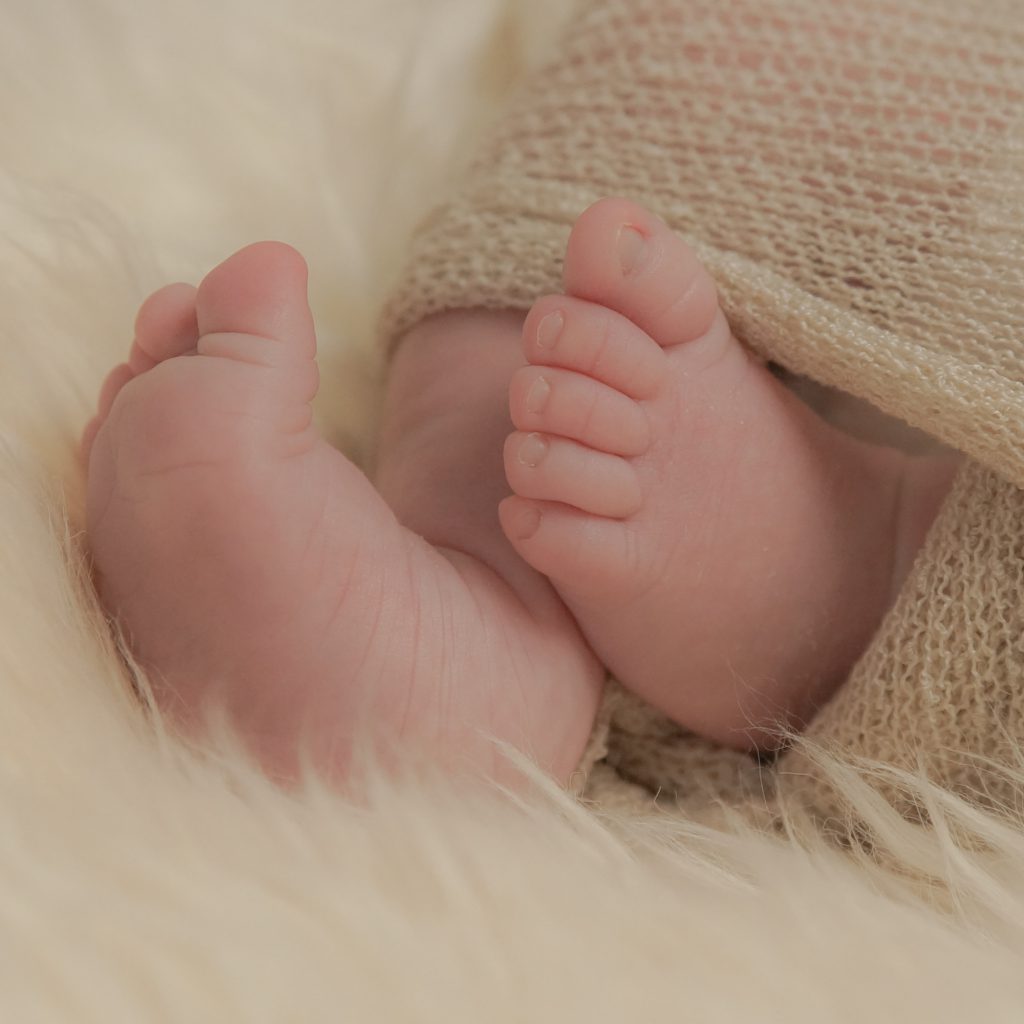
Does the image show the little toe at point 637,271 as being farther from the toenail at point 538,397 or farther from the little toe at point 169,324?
the little toe at point 169,324

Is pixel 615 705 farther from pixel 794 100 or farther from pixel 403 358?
pixel 794 100

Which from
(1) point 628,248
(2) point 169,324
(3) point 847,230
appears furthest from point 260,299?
(3) point 847,230

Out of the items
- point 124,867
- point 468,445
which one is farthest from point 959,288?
point 124,867

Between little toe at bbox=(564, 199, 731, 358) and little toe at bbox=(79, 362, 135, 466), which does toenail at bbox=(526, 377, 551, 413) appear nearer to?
little toe at bbox=(564, 199, 731, 358)

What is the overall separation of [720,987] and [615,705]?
0.87ft

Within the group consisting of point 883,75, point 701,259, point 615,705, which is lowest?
point 615,705

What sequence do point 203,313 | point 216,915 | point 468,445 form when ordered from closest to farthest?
point 216,915 → point 203,313 → point 468,445

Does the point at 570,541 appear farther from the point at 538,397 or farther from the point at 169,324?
the point at 169,324

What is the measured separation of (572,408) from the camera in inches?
21.0

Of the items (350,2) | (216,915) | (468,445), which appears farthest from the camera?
(350,2)

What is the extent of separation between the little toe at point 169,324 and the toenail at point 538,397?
15cm

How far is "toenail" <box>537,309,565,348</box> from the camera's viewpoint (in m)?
0.54

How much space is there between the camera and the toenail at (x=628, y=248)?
0.55 meters

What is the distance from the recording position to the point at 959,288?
605mm
